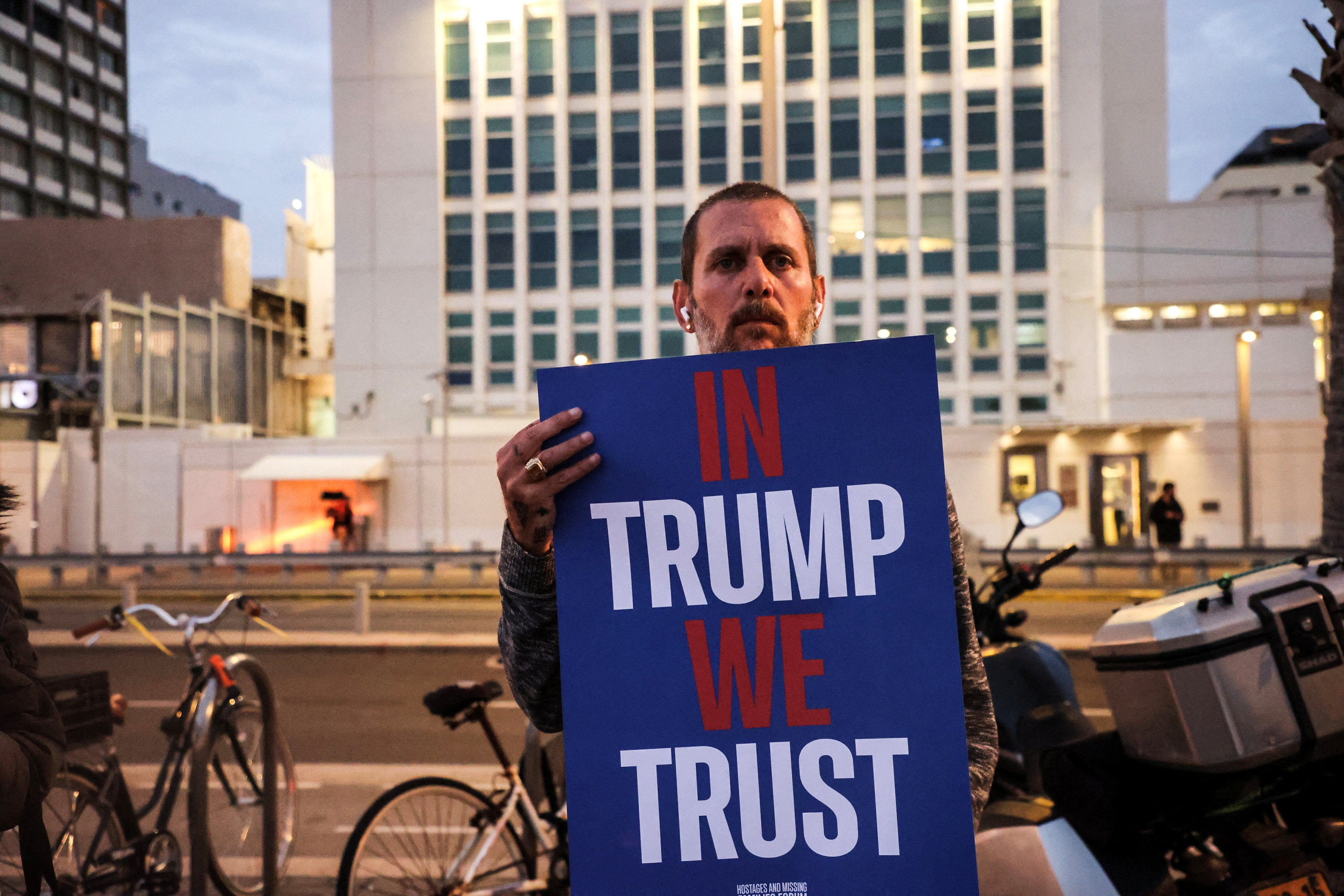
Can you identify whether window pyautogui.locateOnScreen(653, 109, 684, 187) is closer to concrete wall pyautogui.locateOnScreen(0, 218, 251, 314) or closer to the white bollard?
concrete wall pyautogui.locateOnScreen(0, 218, 251, 314)

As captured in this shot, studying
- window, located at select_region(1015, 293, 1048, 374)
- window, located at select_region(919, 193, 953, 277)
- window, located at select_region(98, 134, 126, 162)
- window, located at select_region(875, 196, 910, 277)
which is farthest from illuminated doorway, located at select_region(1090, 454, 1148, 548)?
window, located at select_region(98, 134, 126, 162)

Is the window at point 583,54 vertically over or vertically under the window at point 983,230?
over

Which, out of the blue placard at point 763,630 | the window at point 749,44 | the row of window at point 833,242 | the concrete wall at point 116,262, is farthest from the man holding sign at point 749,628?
the concrete wall at point 116,262

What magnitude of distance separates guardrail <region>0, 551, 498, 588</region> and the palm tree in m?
16.8

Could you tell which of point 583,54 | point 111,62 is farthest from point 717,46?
point 111,62

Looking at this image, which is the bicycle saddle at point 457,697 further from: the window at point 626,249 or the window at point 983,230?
the window at point 983,230

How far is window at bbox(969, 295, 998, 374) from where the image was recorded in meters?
34.1

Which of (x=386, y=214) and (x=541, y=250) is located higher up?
(x=386, y=214)

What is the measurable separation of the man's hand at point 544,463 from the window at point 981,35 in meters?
36.5

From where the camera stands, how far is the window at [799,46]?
35.1 metres

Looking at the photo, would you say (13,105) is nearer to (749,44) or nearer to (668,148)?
(668,148)

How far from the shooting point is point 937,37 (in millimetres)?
34562

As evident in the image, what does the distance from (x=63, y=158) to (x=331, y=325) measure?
32885mm

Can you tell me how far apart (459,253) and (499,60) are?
22.8ft
